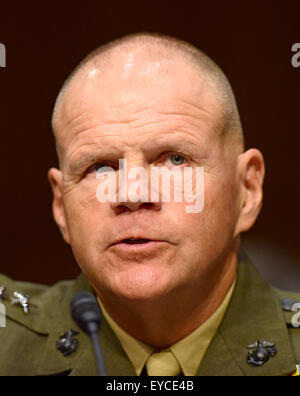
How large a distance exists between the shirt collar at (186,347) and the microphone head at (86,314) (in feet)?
A: 1.29

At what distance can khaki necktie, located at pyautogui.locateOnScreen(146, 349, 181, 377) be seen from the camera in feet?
5.80

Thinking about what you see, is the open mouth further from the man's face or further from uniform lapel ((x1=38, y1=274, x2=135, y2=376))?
uniform lapel ((x1=38, y1=274, x2=135, y2=376))

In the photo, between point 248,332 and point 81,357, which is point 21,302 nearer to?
point 81,357

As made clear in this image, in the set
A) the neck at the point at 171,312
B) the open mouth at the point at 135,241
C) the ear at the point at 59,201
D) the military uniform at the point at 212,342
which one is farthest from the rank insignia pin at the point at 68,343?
the open mouth at the point at 135,241

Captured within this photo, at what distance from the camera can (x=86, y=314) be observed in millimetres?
1421

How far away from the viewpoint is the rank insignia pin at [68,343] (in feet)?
6.02

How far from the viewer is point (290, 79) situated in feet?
7.30

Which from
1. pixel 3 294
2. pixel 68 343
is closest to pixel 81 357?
pixel 68 343

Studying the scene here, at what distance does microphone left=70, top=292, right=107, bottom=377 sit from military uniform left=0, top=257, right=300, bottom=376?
14.7 inches

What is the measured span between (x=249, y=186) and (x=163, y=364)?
50 centimetres

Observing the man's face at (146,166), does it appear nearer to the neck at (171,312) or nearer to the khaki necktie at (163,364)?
the neck at (171,312)

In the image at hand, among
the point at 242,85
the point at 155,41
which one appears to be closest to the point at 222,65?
the point at 242,85

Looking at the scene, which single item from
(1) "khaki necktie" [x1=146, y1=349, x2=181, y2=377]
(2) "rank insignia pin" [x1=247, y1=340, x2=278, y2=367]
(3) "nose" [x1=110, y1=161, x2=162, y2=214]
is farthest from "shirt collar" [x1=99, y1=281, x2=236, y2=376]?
(3) "nose" [x1=110, y1=161, x2=162, y2=214]
